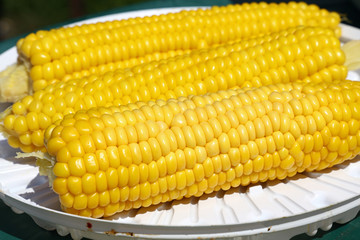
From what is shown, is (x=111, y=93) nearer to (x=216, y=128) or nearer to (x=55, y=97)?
(x=55, y=97)

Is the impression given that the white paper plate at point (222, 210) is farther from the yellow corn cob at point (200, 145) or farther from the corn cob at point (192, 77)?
the corn cob at point (192, 77)

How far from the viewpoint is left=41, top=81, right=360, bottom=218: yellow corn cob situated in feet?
3.60

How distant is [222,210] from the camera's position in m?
1.15

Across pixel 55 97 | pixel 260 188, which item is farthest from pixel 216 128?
pixel 55 97

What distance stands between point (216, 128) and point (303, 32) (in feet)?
1.92

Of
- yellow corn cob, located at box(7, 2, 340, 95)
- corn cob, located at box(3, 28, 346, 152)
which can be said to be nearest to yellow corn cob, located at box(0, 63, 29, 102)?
yellow corn cob, located at box(7, 2, 340, 95)

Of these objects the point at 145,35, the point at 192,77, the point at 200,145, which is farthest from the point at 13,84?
the point at 200,145

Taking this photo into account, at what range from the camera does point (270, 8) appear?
1854 millimetres

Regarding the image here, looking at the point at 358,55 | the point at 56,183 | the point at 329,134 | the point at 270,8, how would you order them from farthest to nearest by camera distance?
the point at 270,8 < the point at 358,55 < the point at 329,134 < the point at 56,183

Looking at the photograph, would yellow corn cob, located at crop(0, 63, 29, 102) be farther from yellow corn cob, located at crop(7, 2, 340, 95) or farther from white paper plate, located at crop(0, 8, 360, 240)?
white paper plate, located at crop(0, 8, 360, 240)

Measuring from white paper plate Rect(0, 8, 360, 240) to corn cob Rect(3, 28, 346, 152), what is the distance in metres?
0.14

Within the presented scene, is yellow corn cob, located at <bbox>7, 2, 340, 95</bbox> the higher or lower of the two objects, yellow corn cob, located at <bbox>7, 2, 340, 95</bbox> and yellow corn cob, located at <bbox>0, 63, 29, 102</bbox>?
the higher

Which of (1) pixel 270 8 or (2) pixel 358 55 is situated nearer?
(2) pixel 358 55

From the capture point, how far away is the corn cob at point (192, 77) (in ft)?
4.43
